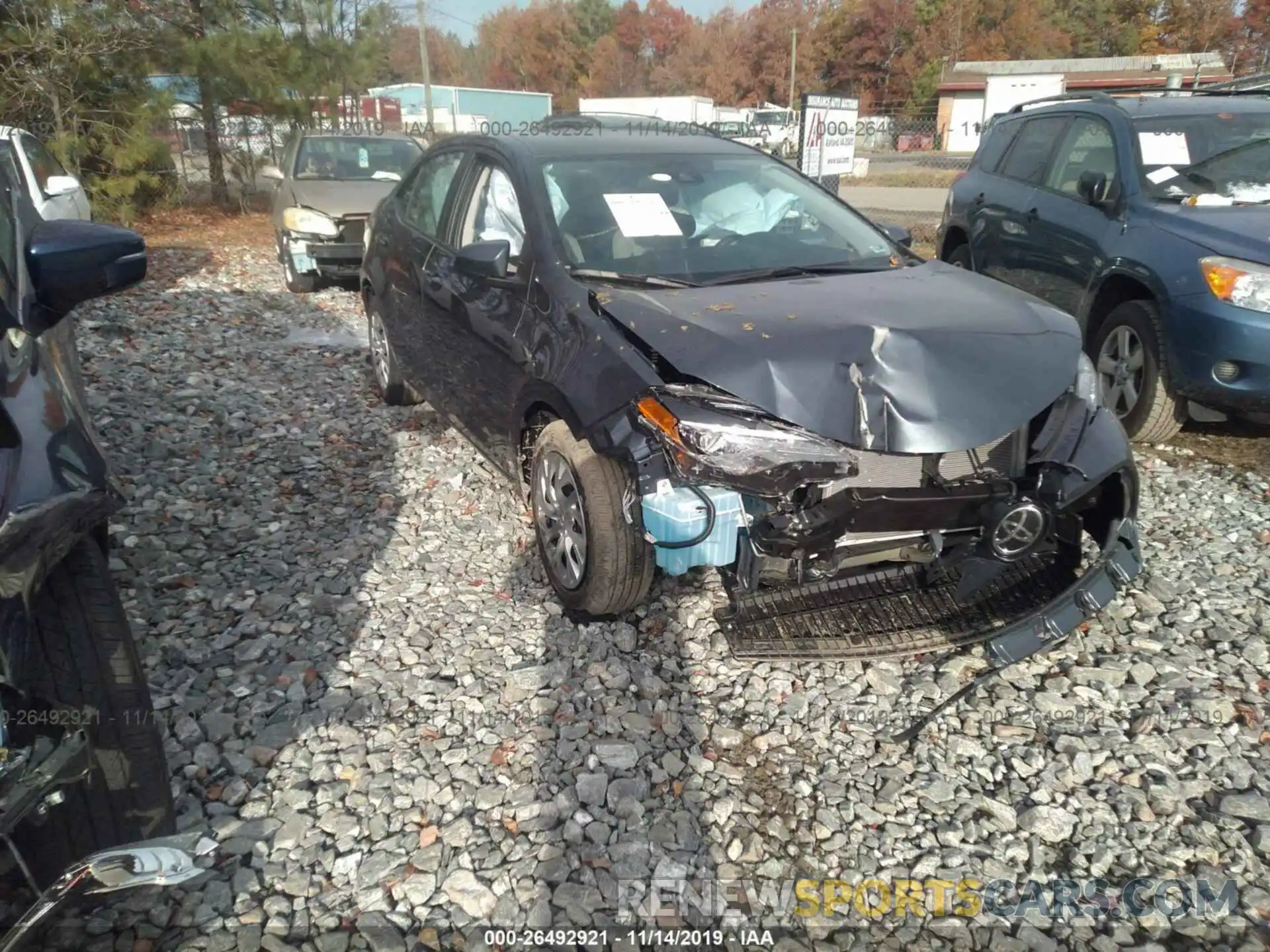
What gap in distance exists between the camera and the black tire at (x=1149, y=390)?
484 centimetres

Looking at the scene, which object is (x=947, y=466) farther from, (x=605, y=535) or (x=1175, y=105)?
(x=1175, y=105)

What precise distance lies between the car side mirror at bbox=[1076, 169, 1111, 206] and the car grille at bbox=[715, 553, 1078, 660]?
10.4 ft

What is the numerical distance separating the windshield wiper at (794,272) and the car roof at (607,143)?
0.93 m

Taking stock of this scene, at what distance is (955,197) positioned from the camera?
292 inches

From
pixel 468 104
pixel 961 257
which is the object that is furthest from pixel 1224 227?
pixel 468 104

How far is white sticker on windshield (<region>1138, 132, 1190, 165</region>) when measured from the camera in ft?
17.7

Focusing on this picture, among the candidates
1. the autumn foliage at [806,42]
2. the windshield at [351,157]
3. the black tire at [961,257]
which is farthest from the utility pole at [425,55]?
the black tire at [961,257]

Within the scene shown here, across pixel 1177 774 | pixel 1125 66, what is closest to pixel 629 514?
pixel 1177 774

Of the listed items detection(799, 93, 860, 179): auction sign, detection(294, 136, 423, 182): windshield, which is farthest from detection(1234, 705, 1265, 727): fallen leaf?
detection(294, 136, 423, 182): windshield

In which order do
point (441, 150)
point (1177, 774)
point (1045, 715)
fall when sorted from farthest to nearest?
point (441, 150) < point (1045, 715) < point (1177, 774)

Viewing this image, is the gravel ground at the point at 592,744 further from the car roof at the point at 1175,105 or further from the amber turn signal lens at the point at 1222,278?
the car roof at the point at 1175,105

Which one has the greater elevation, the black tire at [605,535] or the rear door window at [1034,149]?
the rear door window at [1034,149]

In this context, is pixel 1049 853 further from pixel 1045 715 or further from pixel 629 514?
pixel 629 514

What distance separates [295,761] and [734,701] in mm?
1416
